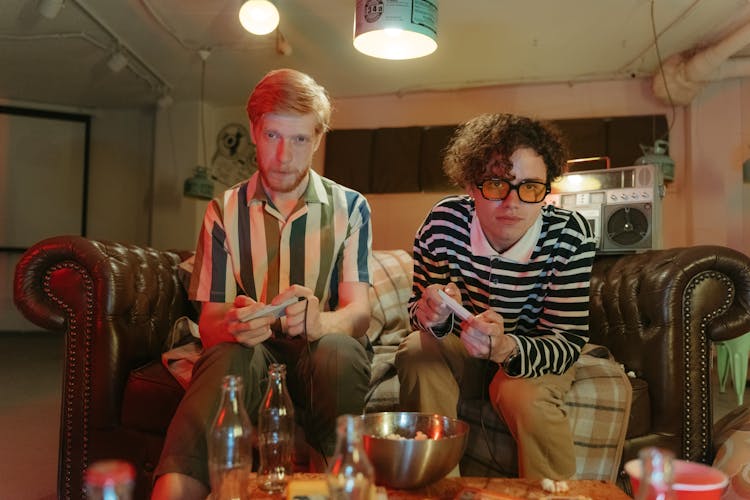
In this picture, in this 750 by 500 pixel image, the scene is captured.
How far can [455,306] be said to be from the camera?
122 centimetres

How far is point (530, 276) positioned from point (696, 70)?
3426 mm

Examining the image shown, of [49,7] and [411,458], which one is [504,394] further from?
[49,7]

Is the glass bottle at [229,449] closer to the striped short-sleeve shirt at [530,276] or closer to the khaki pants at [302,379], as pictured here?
the khaki pants at [302,379]

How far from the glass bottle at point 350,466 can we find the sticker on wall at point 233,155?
5386mm

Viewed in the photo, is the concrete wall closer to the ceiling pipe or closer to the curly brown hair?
the ceiling pipe

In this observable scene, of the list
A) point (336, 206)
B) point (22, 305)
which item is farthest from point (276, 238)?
point (22, 305)

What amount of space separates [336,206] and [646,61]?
12.5 feet

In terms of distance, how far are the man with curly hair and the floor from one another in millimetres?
1356

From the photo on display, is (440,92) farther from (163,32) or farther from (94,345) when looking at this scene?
(94,345)

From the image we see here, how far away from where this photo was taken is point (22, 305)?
5.35ft

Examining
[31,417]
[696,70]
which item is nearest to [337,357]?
[31,417]

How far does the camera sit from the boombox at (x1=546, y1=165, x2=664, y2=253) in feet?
7.36

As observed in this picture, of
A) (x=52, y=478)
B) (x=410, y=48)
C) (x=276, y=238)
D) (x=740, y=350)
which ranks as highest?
(x=410, y=48)

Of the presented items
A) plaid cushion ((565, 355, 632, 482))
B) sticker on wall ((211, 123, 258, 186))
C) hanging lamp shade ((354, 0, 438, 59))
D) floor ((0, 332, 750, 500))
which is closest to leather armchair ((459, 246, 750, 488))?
plaid cushion ((565, 355, 632, 482))
